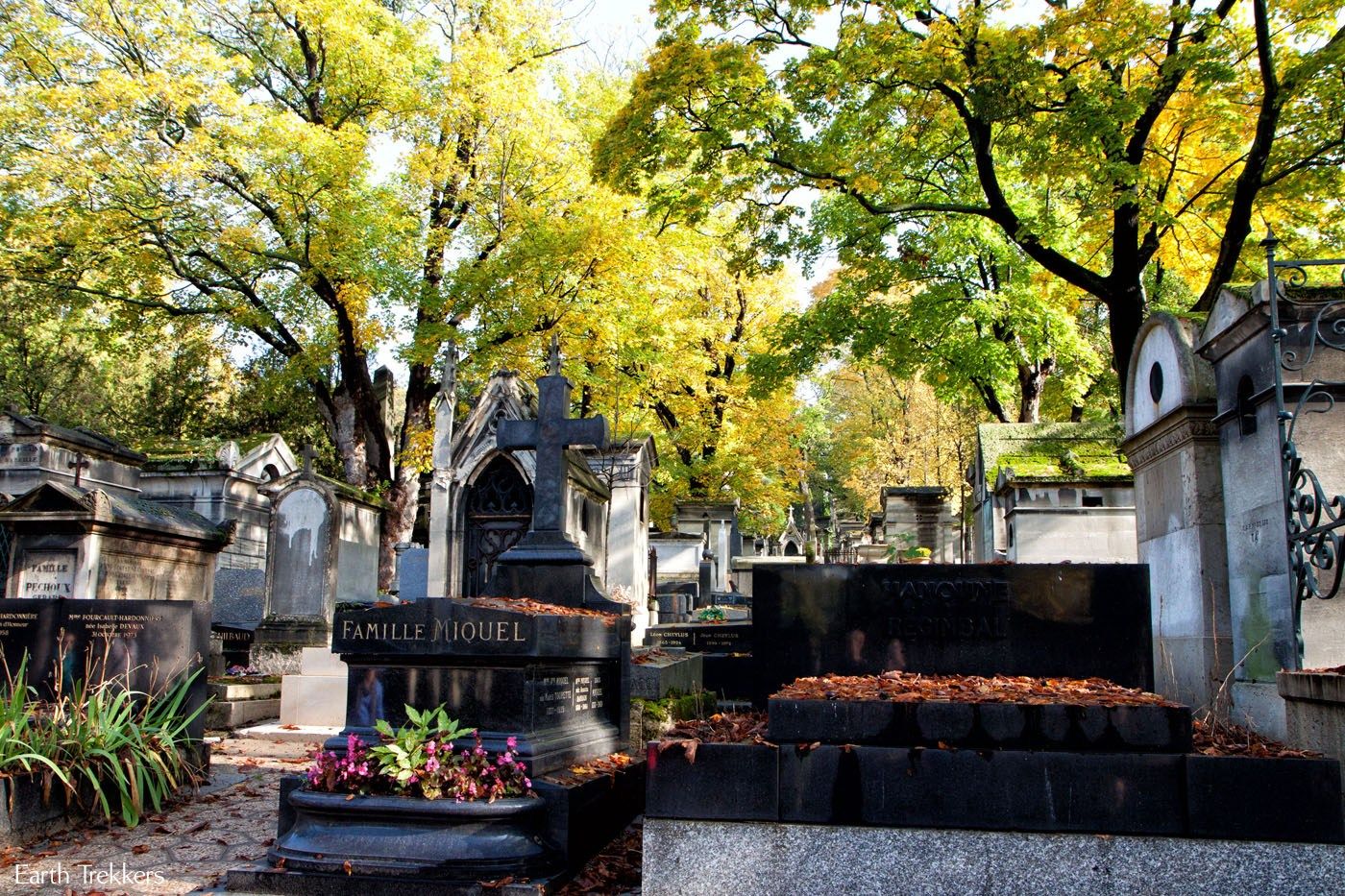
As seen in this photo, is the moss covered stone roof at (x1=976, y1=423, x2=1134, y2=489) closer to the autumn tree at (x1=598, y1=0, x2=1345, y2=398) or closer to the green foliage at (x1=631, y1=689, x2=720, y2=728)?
the autumn tree at (x1=598, y1=0, x2=1345, y2=398)

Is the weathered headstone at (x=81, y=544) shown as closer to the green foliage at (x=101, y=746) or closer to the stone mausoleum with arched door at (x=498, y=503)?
the stone mausoleum with arched door at (x=498, y=503)

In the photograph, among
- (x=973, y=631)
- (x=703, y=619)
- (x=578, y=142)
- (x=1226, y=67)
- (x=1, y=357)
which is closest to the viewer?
(x=973, y=631)

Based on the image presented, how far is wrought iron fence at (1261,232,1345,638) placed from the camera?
17.9 feet

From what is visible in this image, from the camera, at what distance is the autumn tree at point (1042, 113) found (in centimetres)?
1141

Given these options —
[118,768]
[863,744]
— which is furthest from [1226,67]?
[118,768]

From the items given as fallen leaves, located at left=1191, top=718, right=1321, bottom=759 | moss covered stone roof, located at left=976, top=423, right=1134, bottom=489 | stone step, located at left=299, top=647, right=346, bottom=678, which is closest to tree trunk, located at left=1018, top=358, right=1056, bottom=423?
moss covered stone roof, located at left=976, top=423, right=1134, bottom=489

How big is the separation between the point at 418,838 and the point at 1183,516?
5553 mm

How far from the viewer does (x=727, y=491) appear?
104 feet

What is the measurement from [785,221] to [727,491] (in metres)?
16.5

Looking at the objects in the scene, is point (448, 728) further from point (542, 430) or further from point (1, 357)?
point (1, 357)

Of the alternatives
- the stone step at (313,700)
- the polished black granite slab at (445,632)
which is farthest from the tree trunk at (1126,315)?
the stone step at (313,700)

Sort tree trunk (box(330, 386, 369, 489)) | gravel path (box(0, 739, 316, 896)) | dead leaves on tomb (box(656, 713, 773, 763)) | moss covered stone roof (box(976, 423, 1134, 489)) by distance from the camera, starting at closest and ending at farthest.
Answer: dead leaves on tomb (box(656, 713, 773, 763)), gravel path (box(0, 739, 316, 896)), moss covered stone roof (box(976, 423, 1134, 489)), tree trunk (box(330, 386, 369, 489))

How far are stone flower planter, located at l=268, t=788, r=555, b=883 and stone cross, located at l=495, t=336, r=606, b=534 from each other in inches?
133

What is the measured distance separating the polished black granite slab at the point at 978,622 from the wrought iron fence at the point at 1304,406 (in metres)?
0.90
